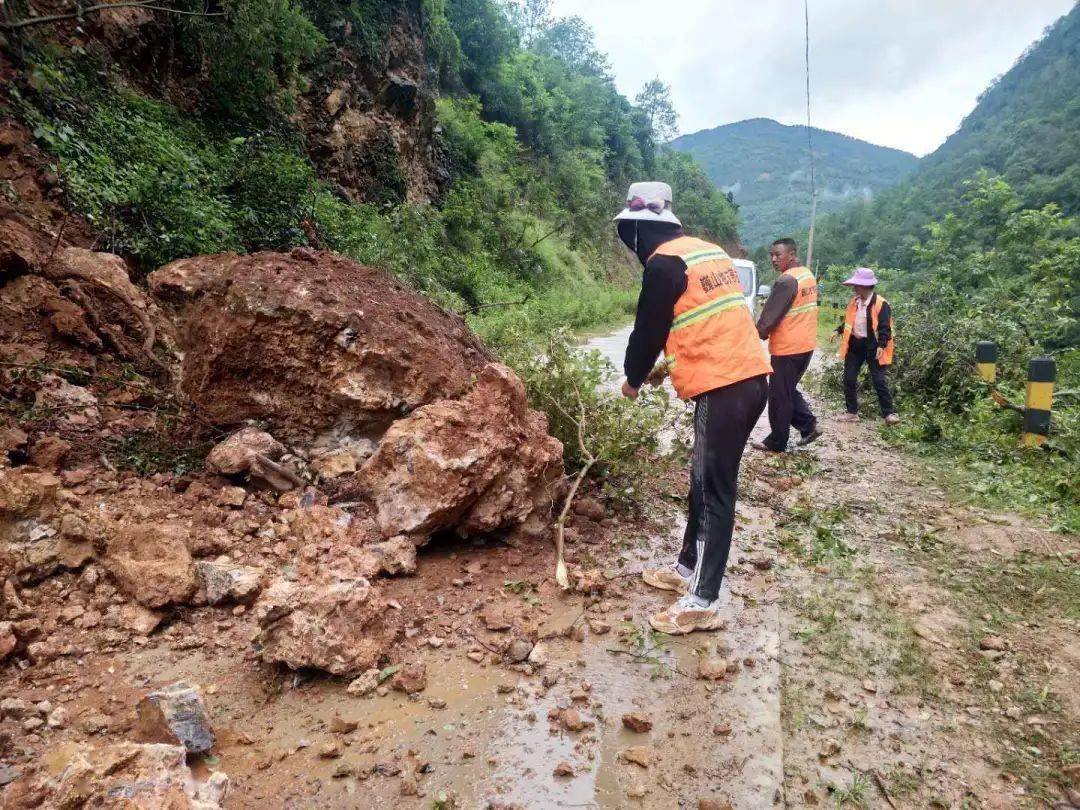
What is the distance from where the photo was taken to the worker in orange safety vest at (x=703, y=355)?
2.72 metres

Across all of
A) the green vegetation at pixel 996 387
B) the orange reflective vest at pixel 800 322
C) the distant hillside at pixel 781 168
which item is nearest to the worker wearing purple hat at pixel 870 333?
the green vegetation at pixel 996 387

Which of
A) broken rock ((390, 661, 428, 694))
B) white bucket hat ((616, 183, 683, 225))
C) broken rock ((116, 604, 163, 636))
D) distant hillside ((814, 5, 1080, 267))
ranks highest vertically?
distant hillside ((814, 5, 1080, 267))

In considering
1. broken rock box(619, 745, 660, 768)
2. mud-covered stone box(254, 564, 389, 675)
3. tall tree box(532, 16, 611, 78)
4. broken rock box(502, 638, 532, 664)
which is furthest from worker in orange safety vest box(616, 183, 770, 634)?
tall tree box(532, 16, 611, 78)

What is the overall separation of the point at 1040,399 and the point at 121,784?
244 inches

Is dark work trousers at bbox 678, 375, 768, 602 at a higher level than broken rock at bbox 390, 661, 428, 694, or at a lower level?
higher

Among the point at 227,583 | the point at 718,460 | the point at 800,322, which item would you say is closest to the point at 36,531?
the point at 227,583

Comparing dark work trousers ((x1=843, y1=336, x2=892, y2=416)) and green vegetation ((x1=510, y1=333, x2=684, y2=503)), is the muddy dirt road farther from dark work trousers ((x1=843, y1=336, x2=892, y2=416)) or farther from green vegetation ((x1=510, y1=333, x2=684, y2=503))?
dark work trousers ((x1=843, y1=336, x2=892, y2=416))

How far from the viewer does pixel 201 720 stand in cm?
194

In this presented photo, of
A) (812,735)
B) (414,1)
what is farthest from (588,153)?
(812,735)

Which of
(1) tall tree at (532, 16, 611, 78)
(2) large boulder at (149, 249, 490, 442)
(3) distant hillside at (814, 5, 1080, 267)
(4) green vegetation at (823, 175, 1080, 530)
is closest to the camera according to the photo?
(2) large boulder at (149, 249, 490, 442)

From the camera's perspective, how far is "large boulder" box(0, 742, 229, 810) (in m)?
1.48

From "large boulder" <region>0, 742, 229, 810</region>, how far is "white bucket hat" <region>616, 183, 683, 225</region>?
2587mm

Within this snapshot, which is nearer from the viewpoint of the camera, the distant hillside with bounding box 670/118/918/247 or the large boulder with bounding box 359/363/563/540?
the large boulder with bounding box 359/363/563/540

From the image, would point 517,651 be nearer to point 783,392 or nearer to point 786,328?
point 783,392
